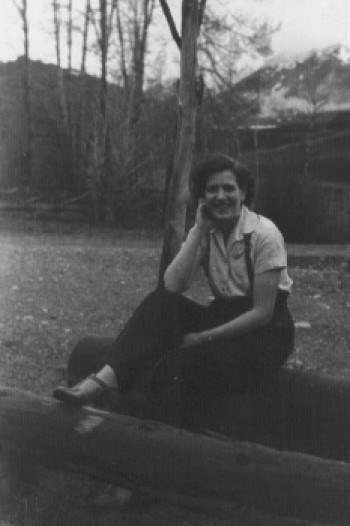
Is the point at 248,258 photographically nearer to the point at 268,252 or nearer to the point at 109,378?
the point at 268,252

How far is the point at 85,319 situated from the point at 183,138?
1789 mm

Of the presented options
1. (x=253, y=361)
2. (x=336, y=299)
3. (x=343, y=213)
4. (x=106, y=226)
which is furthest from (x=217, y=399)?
(x=106, y=226)

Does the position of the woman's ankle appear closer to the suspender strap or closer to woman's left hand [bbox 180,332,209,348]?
woman's left hand [bbox 180,332,209,348]

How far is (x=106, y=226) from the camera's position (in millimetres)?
17844

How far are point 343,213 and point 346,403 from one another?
13409 mm

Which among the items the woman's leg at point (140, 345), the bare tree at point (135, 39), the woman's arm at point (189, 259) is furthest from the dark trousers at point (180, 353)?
the bare tree at point (135, 39)

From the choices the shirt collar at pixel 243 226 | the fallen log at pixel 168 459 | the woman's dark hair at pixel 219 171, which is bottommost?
the fallen log at pixel 168 459

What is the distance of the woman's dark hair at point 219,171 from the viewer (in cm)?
357

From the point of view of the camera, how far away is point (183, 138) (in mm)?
6547

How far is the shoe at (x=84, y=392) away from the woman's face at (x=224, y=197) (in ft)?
2.91

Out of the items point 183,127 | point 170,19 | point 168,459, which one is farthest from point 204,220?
point 170,19

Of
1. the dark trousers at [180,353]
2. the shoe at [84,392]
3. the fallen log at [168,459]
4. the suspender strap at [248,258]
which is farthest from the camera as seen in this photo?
the suspender strap at [248,258]

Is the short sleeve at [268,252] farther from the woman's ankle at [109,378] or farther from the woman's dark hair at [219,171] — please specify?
the woman's ankle at [109,378]

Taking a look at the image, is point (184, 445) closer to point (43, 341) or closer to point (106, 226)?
point (43, 341)
